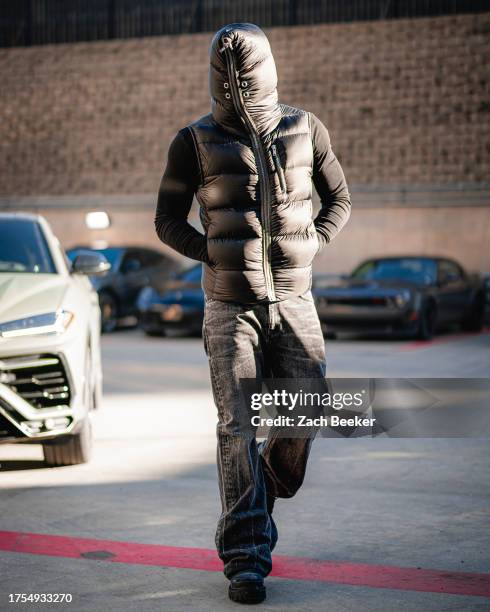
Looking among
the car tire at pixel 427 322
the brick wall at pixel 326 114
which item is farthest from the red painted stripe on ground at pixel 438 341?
the brick wall at pixel 326 114

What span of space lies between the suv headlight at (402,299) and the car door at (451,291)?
1.08 meters

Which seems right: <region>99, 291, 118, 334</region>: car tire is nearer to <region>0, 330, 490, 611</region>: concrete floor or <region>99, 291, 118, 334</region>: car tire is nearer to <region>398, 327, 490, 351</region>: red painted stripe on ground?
<region>398, 327, 490, 351</region>: red painted stripe on ground

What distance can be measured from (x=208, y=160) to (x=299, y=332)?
714 millimetres

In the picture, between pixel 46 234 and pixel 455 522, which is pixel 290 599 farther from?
pixel 46 234

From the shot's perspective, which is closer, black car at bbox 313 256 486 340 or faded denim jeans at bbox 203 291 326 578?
faded denim jeans at bbox 203 291 326 578

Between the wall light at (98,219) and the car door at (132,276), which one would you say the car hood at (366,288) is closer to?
the car door at (132,276)

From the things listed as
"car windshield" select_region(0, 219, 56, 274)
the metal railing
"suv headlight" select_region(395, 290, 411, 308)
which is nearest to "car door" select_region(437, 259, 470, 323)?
"suv headlight" select_region(395, 290, 411, 308)

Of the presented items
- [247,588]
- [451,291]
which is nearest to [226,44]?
[247,588]

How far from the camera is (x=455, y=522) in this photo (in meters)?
5.15

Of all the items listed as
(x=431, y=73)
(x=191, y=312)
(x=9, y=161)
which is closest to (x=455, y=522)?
(x=191, y=312)

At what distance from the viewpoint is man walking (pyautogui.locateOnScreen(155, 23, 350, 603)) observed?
4.01 m

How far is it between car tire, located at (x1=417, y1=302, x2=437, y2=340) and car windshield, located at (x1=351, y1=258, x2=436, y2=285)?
0.50 m

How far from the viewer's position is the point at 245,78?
13.1ft

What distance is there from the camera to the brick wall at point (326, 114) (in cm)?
2358
